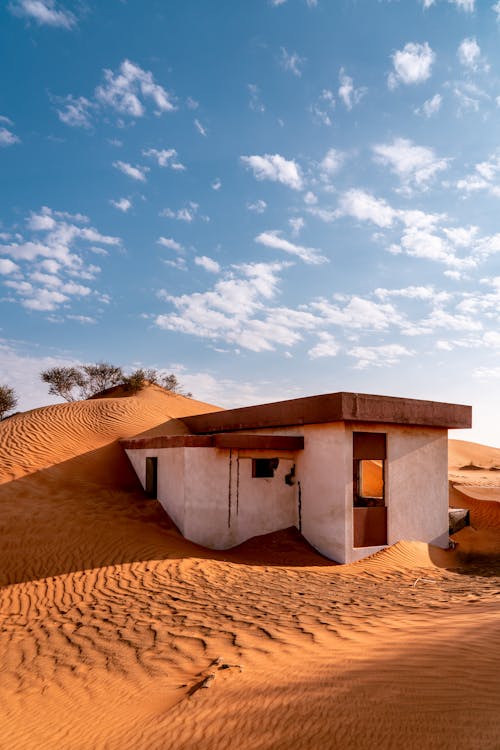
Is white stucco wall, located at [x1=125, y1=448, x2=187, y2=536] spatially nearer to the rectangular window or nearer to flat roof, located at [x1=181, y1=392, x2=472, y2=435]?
the rectangular window

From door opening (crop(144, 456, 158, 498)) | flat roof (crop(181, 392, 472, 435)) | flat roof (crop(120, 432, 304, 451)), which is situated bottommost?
door opening (crop(144, 456, 158, 498))

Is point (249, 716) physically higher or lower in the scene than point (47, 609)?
higher

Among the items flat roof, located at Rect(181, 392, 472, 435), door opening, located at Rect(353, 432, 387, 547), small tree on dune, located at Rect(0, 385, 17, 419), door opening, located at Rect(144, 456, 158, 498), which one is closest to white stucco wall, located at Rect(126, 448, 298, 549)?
flat roof, located at Rect(181, 392, 472, 435)

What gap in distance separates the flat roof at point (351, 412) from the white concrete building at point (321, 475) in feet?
0.09

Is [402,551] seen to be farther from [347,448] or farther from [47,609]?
[47,609]

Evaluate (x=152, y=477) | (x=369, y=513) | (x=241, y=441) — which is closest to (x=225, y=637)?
(x=241, y=441)

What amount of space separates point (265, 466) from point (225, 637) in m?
7.23

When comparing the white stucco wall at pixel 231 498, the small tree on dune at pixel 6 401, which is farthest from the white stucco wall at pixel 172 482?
the small tree on dune at pixel 6 401

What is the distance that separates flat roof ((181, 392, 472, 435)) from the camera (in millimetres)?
12250

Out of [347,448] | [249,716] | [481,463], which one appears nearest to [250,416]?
[347,448]

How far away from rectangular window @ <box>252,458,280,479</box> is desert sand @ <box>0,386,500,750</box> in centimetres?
172

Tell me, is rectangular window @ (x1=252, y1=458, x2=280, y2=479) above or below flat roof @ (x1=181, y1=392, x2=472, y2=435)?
below

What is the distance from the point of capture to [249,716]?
13.9 feet

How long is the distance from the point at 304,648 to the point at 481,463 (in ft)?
167
